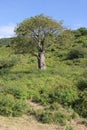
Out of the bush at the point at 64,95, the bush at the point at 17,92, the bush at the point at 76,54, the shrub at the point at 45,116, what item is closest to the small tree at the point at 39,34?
the bush at the point at 64,95

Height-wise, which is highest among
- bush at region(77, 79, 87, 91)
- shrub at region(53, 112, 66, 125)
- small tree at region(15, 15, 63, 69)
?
small tree at region(15, 15, 63, 69)

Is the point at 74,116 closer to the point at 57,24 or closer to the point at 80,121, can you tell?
the point at 80,121

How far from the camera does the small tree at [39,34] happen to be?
2606cm

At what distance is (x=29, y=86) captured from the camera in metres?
17.7

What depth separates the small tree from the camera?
2606 centimetres

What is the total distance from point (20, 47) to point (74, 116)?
12.9 metres

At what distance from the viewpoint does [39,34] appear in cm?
2608

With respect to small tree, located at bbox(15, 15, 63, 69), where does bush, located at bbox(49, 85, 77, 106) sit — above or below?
below

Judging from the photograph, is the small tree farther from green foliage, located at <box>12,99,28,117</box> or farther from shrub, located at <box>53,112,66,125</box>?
shrub, located at <box>53,112,66,125</box>

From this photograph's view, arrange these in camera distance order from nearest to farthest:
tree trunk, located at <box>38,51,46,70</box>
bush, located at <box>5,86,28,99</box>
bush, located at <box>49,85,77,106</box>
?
bush, located at <box>5,86,28,99</box> → bush, located at <box>49,85,77,106</box> → tree trunk, located at <box>38,51,46,70</box>

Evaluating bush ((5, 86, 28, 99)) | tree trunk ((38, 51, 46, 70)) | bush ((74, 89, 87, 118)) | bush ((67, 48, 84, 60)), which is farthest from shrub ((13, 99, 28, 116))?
bush ((67, 48, 84, 60))

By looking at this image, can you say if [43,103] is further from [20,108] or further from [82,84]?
[82,84]

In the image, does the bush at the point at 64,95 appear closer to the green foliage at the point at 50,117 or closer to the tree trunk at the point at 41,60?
the green foliage at the point at 50,117

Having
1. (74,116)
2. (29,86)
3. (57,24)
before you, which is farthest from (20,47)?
(74,116)
